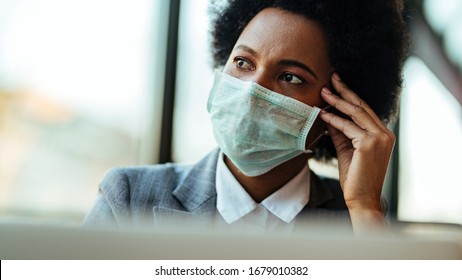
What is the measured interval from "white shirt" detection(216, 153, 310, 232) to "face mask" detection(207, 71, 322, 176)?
0.06 m

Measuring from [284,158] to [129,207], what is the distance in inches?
13.9

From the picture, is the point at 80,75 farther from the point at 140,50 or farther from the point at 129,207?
the point at 129,207

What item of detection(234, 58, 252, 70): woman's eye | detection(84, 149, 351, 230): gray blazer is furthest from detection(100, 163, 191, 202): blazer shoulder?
detection(234, 58, 252, 70): woman's eye

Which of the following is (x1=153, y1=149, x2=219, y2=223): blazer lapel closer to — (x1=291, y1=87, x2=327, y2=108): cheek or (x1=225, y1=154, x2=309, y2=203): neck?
(x1=225, y1=154, x2=309, y2=203): neck

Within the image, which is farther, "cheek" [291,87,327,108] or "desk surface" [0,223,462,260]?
"cheek" [291,87,327,108]

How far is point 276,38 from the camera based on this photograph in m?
1.13

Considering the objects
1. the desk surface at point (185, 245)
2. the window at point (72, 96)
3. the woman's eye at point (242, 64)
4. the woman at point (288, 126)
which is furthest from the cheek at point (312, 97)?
the desk surface at point (185, 245)

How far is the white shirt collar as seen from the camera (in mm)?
1167

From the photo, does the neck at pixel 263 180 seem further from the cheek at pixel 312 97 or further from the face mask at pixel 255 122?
the cheek at pixel 312 97

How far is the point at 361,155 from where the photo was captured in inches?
44.4

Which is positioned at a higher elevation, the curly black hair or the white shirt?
the curly black hair

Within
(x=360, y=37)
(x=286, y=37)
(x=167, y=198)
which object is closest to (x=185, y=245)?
(x=167, y=198)

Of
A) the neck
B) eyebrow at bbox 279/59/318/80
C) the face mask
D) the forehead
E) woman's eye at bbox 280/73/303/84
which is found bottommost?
the neck

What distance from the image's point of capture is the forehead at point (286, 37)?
1125 mm
